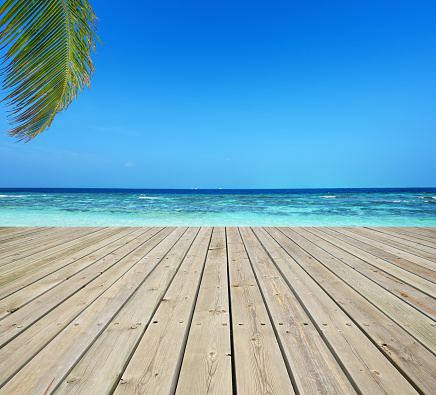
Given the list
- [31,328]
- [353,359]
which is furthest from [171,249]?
[353,359]

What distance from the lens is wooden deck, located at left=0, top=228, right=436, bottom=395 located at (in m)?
0.92

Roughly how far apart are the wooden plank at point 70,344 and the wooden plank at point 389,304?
1443mm

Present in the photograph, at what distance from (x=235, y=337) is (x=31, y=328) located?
0.95 metres

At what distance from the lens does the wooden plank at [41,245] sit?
8.13 feet

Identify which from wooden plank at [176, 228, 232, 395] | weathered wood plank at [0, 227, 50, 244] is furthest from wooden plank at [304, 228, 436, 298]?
weathered wood plank at [0, 227, 50, 244]

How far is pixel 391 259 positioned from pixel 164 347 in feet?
7.86

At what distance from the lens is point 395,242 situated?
341 centimetres

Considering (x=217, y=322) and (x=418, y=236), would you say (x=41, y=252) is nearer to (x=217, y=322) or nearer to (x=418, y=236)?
(x=217, y=322)

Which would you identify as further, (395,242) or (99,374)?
(395,242)

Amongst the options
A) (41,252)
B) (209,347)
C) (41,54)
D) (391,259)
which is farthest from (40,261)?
(391,259)

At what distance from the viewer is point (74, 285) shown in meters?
1.83

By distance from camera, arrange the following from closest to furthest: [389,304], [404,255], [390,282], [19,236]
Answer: [389,304] → [390,282] → [404,255] → [19,236]

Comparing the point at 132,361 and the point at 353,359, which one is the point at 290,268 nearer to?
the point at 353,359

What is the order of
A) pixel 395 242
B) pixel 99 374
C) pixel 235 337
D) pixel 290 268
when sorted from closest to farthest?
pixel 99 374 < pixel 235 337 < pixel 290 268 < pixel 395 242
